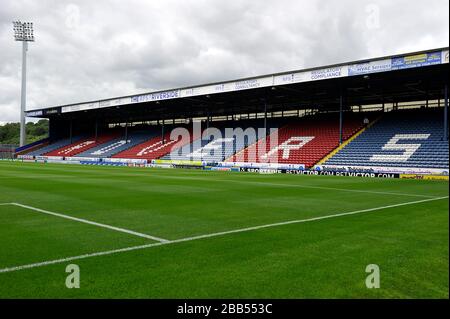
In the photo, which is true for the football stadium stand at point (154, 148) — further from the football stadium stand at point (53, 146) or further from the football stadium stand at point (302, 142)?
the football stadium stand at point (53, 146)

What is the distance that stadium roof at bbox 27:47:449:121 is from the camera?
27781 millimetres

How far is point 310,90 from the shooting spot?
37.0 m

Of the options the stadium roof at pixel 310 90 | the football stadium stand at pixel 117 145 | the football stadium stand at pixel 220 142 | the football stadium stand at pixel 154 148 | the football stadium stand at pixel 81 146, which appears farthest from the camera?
the football stadium stand at pixel 81 146

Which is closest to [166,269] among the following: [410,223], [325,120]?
[410,223]

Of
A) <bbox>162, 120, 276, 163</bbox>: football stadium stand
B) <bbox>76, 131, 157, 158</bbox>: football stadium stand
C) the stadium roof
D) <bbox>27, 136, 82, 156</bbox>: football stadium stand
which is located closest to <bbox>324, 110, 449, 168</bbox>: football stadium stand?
the stadium roof

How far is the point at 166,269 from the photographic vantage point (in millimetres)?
4969

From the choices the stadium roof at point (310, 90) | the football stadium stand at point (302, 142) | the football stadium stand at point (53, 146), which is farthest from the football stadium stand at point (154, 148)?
the football stadium stand at point (53, 146)

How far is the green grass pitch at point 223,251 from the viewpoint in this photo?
4242mm

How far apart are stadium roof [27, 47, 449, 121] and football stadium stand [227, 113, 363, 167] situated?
8.34ft

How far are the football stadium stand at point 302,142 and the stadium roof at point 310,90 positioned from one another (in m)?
2.54
